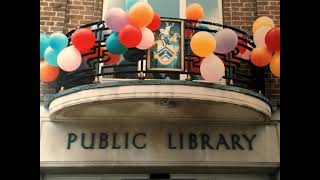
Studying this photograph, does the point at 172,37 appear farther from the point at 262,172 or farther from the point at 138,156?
the point at 262,172

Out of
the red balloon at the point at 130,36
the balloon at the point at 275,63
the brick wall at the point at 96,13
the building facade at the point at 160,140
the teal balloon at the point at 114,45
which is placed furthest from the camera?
the brick wall at the point at 96,13

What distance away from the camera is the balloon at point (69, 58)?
20.2 feet

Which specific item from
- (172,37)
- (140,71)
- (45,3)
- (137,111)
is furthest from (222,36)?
(45,3)

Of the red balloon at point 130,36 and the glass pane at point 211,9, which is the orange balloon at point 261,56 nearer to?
the glass pane at point 211,9

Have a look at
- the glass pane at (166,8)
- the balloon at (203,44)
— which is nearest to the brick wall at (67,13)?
the glass pane at (166,8)

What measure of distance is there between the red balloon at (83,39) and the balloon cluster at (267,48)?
2281mm

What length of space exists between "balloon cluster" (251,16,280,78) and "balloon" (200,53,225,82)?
2.62 ft

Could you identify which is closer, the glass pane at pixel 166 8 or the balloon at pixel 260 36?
the balloon at pixel 260 36

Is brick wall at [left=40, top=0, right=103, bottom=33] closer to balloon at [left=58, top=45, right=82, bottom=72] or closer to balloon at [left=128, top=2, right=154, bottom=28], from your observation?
balloon at [left=58, top=45, right=82, bottom=72]

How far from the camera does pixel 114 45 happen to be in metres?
6.04

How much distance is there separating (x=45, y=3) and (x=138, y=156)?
2.95m

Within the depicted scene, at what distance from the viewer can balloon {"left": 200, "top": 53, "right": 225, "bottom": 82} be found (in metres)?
5.98

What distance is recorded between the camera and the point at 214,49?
19.7ft

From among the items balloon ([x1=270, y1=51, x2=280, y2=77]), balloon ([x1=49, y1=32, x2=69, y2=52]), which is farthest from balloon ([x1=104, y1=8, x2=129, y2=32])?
balloon ([x1=270, y1=51, x2=280, y2=77])
